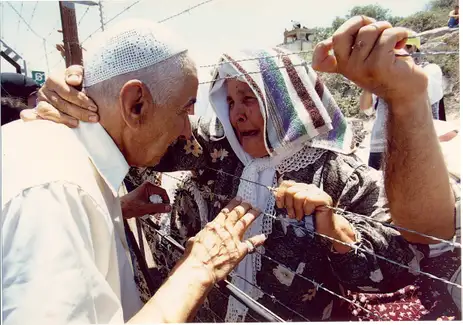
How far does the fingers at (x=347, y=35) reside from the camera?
3.96ft

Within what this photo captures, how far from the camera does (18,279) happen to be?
2.94ft

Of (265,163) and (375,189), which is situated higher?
(265,163)

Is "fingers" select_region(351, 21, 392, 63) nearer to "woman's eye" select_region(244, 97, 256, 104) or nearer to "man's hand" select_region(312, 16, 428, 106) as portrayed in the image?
"man's hand" select_region(312, 16, 428, 106)

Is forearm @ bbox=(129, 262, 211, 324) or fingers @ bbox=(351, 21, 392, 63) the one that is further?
fingers @ bbox=(351, 21, 392, 63)

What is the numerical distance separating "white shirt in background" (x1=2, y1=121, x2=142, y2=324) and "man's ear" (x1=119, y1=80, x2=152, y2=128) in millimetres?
188

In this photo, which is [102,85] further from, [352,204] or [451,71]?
[451,71]

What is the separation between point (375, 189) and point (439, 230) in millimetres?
308

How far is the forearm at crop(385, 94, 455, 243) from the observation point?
133cm

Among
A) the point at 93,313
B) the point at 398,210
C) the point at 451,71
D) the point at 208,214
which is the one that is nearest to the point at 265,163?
the point at 208,214

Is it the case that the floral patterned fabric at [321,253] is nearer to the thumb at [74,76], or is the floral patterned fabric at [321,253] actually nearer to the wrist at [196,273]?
the wrist at [196,273]

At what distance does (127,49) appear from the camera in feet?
4.10

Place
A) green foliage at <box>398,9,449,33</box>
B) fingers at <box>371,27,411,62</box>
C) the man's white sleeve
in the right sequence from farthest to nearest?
1. green foliage at <box>398,9,449,33</box>
2. fingers at <box>371,27,411,62</box>
3. the man's white sleeve

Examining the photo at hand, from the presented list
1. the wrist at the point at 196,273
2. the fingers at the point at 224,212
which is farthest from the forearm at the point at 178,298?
the fingers at the point at 224,212

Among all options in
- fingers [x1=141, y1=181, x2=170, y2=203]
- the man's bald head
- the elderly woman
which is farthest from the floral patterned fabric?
the man's bald head
